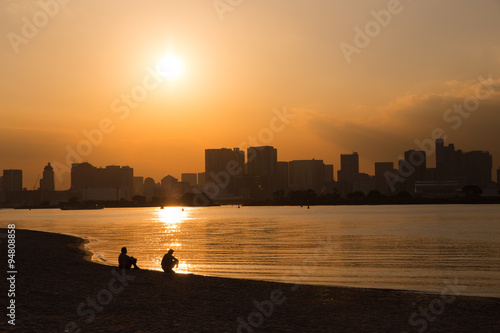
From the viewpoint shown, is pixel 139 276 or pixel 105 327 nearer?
pixel 105 327

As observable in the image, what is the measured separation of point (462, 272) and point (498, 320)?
18.0 m

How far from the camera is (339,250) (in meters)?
54.0

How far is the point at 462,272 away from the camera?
118 ft

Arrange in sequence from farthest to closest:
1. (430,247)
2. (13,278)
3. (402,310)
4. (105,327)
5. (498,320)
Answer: (430,247) → (13,278) → (402,310) → (498,320) → (105,327)

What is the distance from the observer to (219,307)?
21.1 meters

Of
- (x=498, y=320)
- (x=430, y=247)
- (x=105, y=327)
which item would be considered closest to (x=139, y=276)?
(x=105, y=327)

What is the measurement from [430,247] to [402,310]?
129 feet

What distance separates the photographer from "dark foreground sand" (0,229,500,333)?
1747cm

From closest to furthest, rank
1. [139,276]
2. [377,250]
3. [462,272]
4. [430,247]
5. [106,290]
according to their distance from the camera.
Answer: [106,290] → [139,276] → [462,272] → [377,250] → [430,247]

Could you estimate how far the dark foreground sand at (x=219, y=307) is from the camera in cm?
1747

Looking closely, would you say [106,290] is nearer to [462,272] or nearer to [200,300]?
[200,300]

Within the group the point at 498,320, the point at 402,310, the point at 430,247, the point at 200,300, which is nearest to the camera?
the point at 498,320

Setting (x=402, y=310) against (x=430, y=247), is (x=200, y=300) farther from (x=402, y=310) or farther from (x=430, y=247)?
(x=430, y=247)

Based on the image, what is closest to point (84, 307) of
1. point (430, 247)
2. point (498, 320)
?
point (498, 320)
